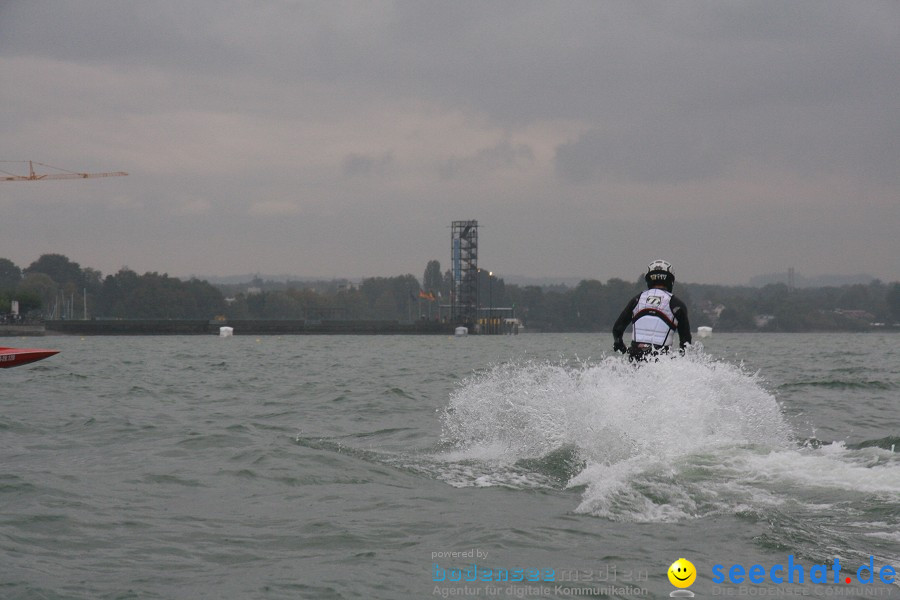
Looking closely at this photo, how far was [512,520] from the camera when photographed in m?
6.00

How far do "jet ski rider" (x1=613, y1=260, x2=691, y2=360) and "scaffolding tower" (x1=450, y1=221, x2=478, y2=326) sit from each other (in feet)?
348

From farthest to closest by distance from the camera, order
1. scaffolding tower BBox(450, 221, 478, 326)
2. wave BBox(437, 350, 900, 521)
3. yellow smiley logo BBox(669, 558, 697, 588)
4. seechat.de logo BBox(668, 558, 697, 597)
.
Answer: scaffolding tower BBox(450, 221, 478, 326) < wave BBox(437, 350, 900, 521) < yellow smiley logo BBox(669, 558, 697, 588) < seechat.de logo BBox(668, 558, 697, 597)

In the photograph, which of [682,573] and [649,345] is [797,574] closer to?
[682,573]

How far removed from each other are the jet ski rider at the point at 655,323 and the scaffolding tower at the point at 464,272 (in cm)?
10595

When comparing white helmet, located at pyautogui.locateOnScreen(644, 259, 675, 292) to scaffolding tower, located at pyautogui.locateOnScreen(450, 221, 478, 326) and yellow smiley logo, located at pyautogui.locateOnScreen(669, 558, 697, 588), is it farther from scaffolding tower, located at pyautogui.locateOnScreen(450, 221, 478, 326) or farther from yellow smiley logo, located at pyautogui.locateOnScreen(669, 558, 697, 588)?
scaffolding tower, located at pyautogui.locateOnScreen(450, 221, 478, 326)

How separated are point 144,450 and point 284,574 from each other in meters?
4.84

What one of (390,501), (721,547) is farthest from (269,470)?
(721,547)

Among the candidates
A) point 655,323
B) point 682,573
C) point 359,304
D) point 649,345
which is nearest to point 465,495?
point 682,573

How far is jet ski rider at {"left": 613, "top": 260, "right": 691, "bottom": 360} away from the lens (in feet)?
29.1

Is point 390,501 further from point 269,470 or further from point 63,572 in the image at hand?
point 63,572

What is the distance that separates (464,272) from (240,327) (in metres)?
30.9

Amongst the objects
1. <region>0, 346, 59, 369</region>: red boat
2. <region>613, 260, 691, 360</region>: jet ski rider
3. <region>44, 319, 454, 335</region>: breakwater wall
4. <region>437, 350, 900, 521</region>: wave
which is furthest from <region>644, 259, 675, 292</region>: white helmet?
<region>44, 319, 454, 335</region>: breakwater wall

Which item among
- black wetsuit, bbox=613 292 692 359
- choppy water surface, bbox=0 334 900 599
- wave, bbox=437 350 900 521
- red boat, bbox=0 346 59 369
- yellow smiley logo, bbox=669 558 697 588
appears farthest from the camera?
red boat, bbox=0 346 59 369

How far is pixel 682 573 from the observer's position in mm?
4703
